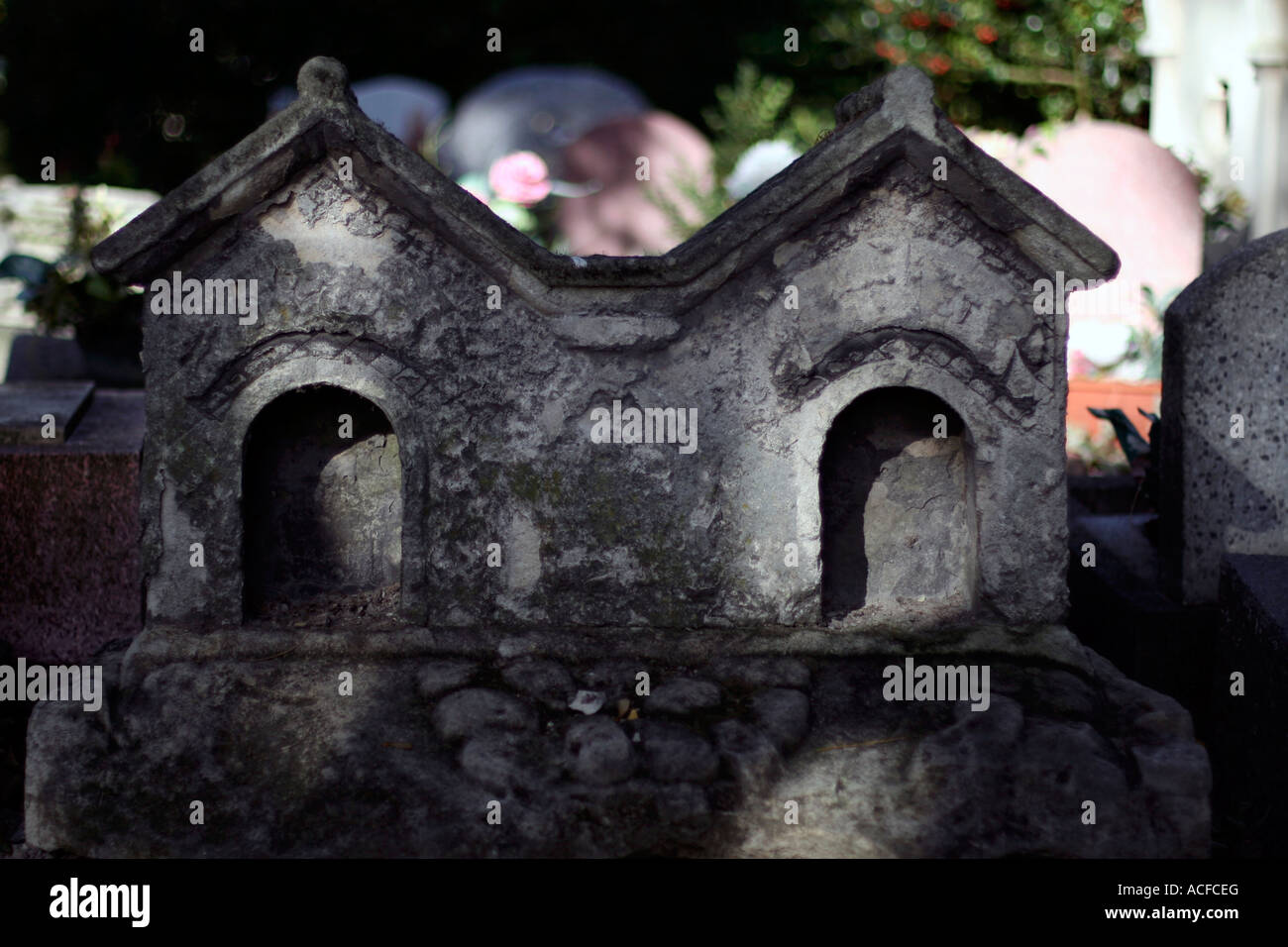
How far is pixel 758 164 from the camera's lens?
1037 centimetres

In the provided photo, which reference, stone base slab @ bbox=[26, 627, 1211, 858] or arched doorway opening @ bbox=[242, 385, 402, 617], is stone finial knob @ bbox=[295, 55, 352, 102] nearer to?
arched doorway opening @ bbox=[242, 385, 402, 617]

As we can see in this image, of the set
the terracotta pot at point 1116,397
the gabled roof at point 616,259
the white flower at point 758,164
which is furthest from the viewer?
the white flower at point 758,164

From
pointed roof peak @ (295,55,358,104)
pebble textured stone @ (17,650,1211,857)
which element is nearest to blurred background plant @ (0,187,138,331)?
pointed roof peak @ (295,55,358,104)

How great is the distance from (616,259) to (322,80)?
1.09 m

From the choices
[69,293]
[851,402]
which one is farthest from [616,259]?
[69,293]

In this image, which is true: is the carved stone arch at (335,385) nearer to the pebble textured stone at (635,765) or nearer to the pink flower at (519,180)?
the pebble textured stone at (635,765)

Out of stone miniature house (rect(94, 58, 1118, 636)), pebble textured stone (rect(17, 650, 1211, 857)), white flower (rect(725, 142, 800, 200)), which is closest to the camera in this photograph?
pebble textured stone (rect(17, 650, 1211, 857))

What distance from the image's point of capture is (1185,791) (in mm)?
3668

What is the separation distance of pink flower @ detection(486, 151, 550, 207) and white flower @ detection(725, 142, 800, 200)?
5.26 feet

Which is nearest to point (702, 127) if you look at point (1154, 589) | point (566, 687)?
point (1154, 589)

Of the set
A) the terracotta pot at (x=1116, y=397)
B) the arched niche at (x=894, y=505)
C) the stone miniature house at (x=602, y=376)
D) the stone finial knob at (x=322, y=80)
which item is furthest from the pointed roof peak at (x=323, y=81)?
the terracotta pot at (x=1116, y=397)

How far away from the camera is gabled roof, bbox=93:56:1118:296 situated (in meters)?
4.02

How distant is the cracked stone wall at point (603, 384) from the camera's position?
417 centimetres
